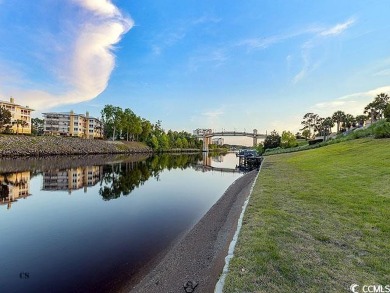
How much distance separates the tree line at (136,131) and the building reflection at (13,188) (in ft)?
238

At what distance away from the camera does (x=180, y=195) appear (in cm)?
2606

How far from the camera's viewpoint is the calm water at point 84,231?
9.28m

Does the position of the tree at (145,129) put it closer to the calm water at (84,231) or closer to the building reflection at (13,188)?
the building reflection at (13,188)

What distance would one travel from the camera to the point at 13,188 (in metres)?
25.1

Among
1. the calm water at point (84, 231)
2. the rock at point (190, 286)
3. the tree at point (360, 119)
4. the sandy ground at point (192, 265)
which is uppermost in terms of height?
the tree at point (360, 119)

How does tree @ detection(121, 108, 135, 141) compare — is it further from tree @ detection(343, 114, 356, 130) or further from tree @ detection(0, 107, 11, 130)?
tree @ detection(343, 114, 356, 130)

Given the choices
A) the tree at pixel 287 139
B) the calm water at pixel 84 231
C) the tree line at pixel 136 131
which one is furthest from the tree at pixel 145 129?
the calm water at pixel 84 231

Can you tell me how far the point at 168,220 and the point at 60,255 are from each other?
7.17m

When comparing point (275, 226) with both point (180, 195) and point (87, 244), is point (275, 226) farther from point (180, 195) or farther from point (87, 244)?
point (180, 195)

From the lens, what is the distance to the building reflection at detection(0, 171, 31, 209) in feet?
68.4

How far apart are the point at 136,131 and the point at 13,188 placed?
88182mm

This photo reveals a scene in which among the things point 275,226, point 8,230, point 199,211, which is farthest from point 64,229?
point 275,226

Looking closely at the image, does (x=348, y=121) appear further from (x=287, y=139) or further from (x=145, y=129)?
(x=145, y=129)

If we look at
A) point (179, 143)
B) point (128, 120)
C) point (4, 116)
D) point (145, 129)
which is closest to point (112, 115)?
point (128, 120)
